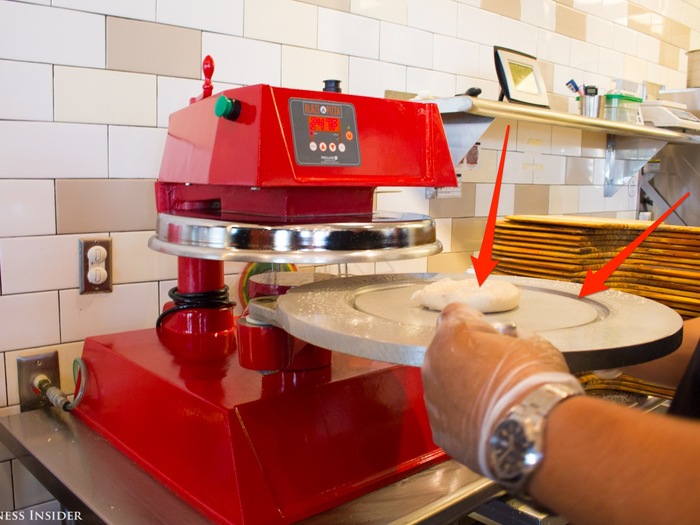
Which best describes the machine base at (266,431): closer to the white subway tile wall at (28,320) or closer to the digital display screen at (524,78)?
the white subway tile wall at (28,320)

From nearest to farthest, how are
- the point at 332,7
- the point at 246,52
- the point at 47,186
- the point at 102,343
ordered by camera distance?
the point at 102,343
the point at 47,186
the point at 246,52
the point at 332,7

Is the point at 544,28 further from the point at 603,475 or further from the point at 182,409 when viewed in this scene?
the point at 603,475

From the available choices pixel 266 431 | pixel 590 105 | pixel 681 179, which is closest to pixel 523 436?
pixel 266 431

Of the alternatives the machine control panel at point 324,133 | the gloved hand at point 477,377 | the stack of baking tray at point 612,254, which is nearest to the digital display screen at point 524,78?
the stack of baking tray at point 612,254

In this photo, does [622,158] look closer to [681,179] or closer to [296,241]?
[681,179]

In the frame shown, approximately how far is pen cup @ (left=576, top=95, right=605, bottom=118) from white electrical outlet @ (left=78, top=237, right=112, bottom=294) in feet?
6.22

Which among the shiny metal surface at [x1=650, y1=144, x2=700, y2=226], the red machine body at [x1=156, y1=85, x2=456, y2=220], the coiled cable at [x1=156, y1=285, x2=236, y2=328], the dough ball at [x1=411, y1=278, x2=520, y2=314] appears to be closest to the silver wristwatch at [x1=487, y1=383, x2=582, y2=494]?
the dough ball at [x1=411, y1=278, x2=520, y2=314]

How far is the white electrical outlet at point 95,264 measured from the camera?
1.33 m

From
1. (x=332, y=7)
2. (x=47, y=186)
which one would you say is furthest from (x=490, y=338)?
(x=332, y=7)

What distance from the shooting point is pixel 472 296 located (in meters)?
0.80

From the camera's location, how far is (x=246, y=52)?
154 cm

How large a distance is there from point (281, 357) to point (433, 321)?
9.8 inches

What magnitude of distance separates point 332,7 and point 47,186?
909 mm

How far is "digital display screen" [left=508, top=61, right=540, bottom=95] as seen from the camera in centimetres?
208
